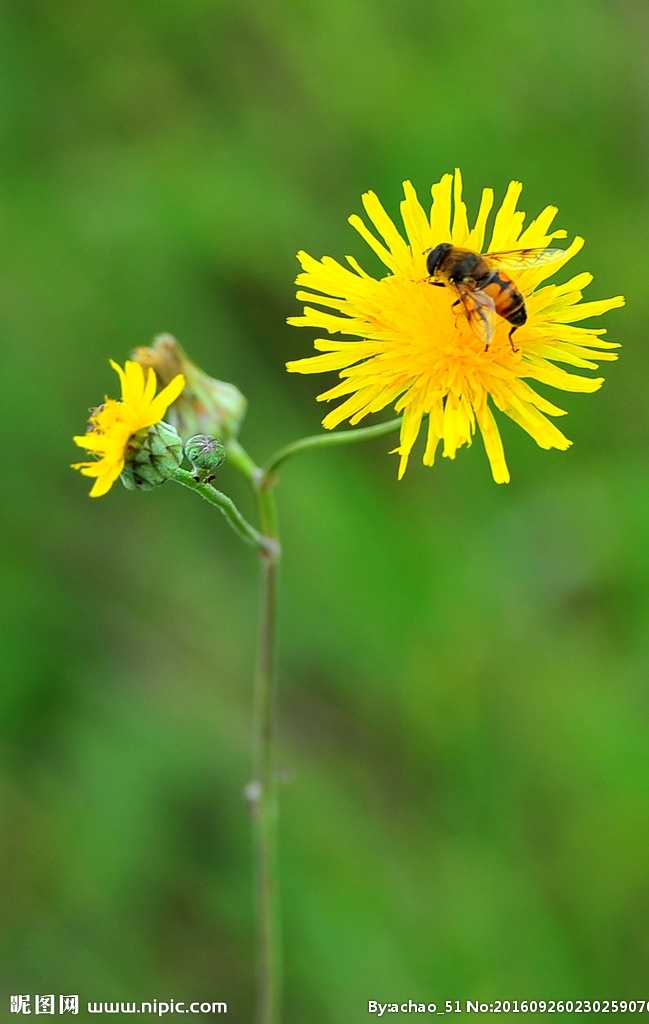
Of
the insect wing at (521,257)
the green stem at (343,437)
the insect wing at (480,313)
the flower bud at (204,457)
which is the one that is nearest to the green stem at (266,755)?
the green stem at (343,437)

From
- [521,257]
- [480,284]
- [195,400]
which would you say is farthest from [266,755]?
[521,257]

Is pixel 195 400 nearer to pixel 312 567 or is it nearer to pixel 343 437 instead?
pixel 343 437

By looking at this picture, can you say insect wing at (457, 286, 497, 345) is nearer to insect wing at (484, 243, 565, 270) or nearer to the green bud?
insect wing at (484, 243, 565, 270)

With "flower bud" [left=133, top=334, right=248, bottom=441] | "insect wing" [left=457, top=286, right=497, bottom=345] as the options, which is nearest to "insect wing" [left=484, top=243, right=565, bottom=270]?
"insect wing" [left=457, top=286, right=497, bottom=345]

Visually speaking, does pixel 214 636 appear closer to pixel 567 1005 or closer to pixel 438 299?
pixel 567 1005

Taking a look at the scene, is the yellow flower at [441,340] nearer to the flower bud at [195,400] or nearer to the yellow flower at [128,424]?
the yellow flower at [128,424]

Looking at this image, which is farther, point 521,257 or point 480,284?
point 521,257

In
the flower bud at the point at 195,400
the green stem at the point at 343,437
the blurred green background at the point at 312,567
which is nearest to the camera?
the green stem at the point at 343,437
